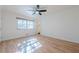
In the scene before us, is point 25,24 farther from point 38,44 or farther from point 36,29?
point 38,44

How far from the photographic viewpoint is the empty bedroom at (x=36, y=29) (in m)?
1.30

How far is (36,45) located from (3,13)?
0.82 m

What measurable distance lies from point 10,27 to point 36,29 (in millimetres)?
485

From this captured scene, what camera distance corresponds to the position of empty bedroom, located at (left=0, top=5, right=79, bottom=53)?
4.25ft

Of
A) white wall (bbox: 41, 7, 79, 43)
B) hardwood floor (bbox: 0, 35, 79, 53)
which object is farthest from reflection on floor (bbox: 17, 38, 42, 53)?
white wall (bbox: 41, 7, 79, 43)

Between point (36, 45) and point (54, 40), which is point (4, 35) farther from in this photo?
point (54, 40)

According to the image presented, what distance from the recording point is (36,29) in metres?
1.57

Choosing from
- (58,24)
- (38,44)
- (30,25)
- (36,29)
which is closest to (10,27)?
(30,25)

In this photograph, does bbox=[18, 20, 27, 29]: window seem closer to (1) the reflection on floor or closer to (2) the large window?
(2) the large window

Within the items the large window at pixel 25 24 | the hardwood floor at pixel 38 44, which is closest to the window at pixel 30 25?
the large window at pixel 25 24

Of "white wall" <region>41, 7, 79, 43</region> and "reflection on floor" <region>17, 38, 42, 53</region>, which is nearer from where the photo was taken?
"reflection on floor" <region>17, 38, 42, 53</region>

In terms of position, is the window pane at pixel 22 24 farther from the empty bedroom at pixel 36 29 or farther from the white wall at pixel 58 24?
the white wall at pixel 58 24

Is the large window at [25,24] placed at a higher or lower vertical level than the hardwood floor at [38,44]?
higher
